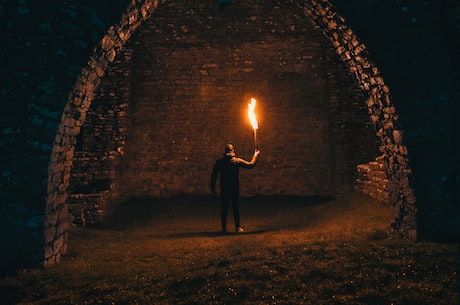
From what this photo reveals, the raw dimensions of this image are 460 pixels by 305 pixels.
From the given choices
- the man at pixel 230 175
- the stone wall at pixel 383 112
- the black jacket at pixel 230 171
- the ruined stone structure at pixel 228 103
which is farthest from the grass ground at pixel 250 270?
the ruined stone structure at pixel 228 103

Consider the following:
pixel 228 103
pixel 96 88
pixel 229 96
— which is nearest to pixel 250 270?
pixel 96 88

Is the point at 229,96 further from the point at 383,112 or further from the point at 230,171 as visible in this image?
the point at 383,112

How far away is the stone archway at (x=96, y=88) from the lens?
4137 millimetres

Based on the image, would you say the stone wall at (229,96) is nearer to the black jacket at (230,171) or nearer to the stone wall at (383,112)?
the black jacket at (230,171)

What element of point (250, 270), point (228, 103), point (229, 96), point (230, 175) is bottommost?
point (250, 270)

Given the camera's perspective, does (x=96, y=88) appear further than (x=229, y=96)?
No

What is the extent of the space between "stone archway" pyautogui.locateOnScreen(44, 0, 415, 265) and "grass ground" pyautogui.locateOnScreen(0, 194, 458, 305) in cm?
48

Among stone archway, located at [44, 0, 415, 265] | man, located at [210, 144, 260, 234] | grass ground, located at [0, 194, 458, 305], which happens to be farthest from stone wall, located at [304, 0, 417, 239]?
man, located at [210, 144, 260, 234]

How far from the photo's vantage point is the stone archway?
4137mm

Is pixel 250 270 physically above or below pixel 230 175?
below

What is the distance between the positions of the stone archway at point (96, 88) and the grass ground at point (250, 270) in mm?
480

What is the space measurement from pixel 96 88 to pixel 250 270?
3.24m

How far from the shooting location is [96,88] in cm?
453

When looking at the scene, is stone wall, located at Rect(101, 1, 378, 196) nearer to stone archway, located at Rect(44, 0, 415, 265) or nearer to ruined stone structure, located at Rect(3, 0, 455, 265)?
ruined stone structure, located at Rect(3, 0, 455, 265)
